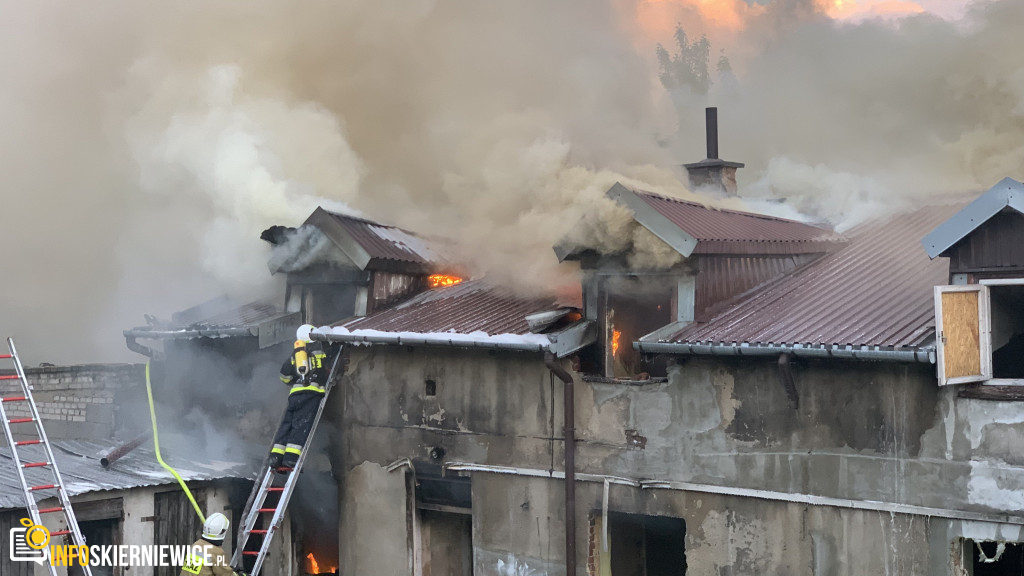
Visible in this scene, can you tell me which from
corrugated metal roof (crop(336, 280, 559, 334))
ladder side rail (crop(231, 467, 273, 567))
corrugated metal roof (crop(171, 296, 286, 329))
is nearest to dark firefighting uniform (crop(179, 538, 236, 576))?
ladder side rail (crop(231, 467, 273, 567))

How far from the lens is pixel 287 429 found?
12594 mm

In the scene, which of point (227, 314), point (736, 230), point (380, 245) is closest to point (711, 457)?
point (736, 230)

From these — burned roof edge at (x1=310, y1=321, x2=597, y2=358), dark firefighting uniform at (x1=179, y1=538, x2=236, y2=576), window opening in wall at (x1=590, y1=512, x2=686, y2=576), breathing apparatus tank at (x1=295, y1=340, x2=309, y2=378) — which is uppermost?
burned roof edge at (x1=310, y1=321, x2=597, y2=358)

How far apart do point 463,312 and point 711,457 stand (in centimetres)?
395

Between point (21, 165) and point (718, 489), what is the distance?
1737 cm

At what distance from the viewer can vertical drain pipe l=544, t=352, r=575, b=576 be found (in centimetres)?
1102

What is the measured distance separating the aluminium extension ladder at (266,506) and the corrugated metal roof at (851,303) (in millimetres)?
5028

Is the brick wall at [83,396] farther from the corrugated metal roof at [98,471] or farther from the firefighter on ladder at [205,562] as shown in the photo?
the firefighter on ladder at [205,562]

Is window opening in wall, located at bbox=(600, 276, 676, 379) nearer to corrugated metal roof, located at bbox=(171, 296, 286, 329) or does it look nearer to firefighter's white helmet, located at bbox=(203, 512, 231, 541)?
firefighter's white helmet, located at bbox=(203, 512, 231, 541)

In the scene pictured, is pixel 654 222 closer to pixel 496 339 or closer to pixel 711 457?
pixel 496 339

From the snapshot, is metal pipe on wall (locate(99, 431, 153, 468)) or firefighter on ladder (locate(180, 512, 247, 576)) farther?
metal pipe on wall (locate(99, 431, 153, 468))

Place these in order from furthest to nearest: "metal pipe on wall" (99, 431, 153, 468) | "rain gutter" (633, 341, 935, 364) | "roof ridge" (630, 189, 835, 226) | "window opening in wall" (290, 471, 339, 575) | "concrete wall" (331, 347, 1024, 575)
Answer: "window opening in wall" (290, 471, 339, 575), "metal pipe on wall" (99, 431, 153, 468), "roof ridge" (630, 189, 835, 226), "concrete wall" (331, 347, 1024, 575), "rain gutter" (633, 341, 935, 364)

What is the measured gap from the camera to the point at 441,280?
1514cm

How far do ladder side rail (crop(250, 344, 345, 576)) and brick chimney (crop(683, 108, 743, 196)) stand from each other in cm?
662
